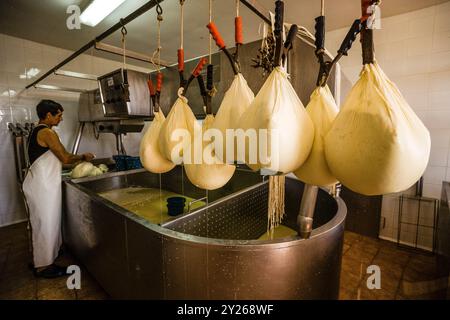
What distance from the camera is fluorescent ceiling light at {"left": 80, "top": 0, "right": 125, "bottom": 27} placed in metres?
1.94

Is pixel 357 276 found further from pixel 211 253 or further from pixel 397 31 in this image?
pixel 397 31

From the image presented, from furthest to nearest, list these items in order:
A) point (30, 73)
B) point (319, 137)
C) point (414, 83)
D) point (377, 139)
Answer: point (30, 73) → point (414, 83) → point (319, 137) → point (377, 139)

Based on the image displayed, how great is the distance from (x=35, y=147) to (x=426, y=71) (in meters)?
4.19

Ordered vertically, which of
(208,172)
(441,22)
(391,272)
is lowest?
(391,272)

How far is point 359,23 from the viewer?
40 cm

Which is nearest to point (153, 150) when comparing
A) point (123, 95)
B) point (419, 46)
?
point (123, 95)

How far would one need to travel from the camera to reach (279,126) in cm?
40

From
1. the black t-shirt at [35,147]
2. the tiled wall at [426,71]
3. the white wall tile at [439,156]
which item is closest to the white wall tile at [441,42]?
the tiled wall at [426,71]

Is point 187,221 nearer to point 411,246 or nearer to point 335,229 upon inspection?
point 335,229

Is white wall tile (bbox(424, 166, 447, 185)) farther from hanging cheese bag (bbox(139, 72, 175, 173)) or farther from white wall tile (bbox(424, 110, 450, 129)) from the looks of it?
hanging cheese bag (bbox(139, 72, 175, 173))

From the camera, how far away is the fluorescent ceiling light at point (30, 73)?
10.3 feet

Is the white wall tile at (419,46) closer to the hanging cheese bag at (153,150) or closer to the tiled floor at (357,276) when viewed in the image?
the tiled floor at (357,276)

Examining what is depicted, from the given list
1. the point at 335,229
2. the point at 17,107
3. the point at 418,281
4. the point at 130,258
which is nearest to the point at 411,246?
the point at 418,281
